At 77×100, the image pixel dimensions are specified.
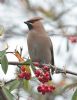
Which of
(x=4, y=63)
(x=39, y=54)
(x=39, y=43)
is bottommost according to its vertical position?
(x=39, y=54)

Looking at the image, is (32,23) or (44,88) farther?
(32,23)

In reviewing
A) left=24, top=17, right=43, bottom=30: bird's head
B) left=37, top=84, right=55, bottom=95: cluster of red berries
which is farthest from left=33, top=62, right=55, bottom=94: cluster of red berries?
left=24, top=17, right=43, bottom=30: bird's head

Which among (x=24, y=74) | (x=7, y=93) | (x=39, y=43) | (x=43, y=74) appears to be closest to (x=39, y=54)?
(x=39, y=43)

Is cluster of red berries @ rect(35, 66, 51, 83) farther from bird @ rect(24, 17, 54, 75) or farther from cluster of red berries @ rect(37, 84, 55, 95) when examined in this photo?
bird @ rect(24, 17, 54, 75)

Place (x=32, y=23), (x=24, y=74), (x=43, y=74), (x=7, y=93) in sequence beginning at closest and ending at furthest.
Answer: (x=7, y=93) → (x=24, y=74) → (x=43, y=74) → (x=32, y=23)

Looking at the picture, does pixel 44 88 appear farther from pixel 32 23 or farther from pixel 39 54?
pixel 32 23

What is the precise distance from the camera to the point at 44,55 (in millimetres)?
4359

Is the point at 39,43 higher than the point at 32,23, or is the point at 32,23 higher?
the point at 32,23

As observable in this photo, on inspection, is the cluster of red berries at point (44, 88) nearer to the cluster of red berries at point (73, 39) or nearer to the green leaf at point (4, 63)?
the green leaf at point (4, 63)

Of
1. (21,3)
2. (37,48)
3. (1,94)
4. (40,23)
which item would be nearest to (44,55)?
(37,48)

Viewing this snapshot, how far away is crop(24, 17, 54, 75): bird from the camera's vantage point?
4.23 meters

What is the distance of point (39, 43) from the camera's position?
4348 millimetres

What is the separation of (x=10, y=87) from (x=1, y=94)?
0.69ft

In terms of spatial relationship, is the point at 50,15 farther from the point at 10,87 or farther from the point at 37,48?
the point at 10,87
